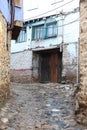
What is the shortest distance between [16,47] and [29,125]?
15.6m

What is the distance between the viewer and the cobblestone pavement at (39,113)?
936cm

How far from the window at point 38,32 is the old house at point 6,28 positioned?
24.2ft

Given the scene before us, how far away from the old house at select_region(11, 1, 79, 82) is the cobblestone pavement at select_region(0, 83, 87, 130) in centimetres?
611

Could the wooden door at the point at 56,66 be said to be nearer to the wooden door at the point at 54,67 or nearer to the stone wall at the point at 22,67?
the wooden door at the point at 54,67

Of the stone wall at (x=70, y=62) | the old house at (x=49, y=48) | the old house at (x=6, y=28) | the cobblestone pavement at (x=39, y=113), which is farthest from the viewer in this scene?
the old house at (x=49, y=48)

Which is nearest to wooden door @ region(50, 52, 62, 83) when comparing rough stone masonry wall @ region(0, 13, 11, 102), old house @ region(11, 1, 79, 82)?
old house @ region(11, 1, 79, 82)

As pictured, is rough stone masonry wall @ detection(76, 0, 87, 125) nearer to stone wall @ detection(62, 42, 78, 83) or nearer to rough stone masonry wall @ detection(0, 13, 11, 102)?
rough stone masonry wall @ detection(0, 13, 11, 102)

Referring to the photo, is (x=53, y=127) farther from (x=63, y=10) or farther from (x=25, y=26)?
(x=25, y=26)

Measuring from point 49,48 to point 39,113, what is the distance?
1144 cm

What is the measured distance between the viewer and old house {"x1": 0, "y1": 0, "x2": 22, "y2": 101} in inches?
454

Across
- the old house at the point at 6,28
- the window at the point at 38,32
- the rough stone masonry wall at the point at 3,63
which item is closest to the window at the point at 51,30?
the window at the point at 38,32

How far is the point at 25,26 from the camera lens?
2403 centimetres

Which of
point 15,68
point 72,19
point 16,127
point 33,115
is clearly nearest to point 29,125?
point 16,127

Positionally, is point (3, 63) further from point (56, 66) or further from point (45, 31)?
point (45, 31)
